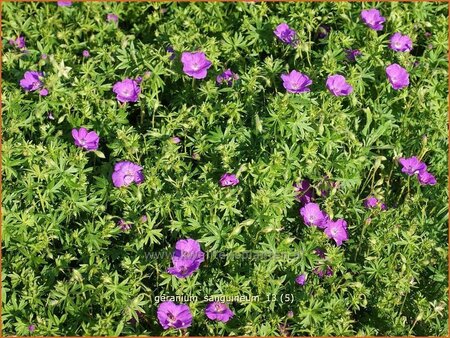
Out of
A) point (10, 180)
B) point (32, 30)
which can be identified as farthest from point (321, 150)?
point (32, 30)

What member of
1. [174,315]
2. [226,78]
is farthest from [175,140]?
[174,315]

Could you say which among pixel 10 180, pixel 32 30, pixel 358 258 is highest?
pixel 32 30

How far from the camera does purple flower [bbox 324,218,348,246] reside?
3.81 meters

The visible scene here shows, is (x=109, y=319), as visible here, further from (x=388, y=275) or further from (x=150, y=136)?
(x=388, y=275)

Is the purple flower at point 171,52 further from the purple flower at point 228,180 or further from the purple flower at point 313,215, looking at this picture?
the purple flower at point 313,215

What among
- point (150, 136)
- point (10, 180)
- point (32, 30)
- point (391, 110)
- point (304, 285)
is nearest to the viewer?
point (304, 285)

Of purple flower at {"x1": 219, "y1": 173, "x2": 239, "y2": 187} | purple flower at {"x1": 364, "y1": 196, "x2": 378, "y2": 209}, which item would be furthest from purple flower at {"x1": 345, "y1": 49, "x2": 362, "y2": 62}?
purple flower at {"x1": 219, "y1": 173, "x2": 239, "y2": 187}

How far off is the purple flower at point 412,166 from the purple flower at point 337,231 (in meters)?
0.59

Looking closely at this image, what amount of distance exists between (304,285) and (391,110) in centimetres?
146

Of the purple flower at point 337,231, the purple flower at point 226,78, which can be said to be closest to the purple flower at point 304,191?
the purple flower at point 337,231

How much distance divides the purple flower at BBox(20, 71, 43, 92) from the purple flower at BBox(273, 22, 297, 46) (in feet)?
5.22

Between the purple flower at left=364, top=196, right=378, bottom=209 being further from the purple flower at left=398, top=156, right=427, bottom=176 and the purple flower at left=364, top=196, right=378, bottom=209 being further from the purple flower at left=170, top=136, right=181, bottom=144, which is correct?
the purple flower at left=170, top=136, right=181, bottom=144

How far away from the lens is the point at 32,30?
485 centimetres

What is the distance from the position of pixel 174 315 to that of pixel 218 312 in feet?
0.74
